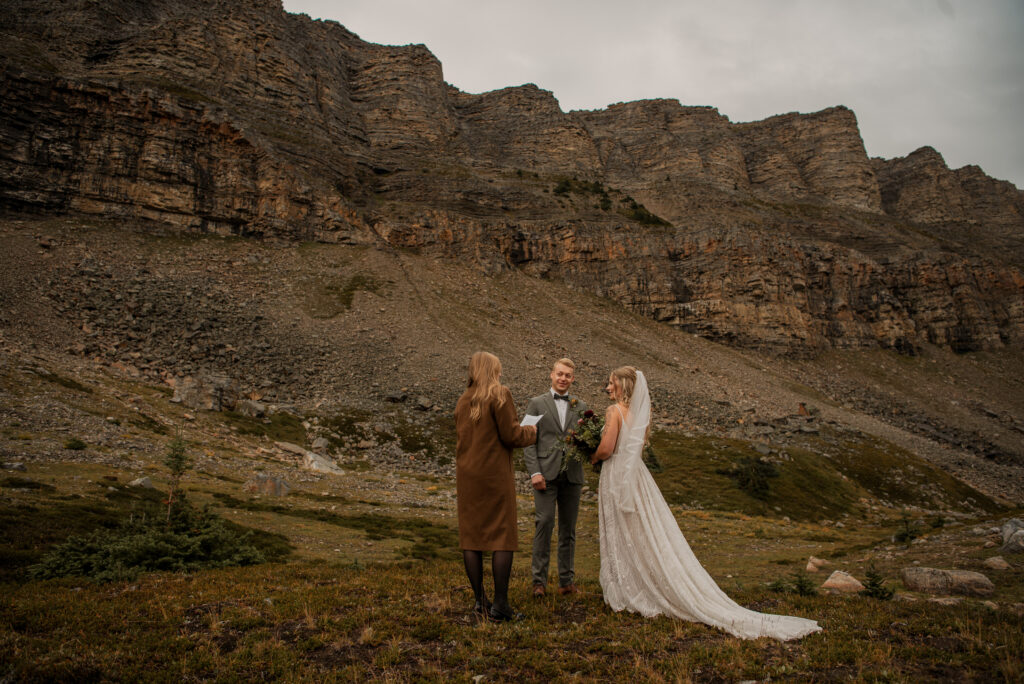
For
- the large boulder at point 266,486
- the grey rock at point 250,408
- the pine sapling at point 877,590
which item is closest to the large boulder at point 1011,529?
the pine sapling at point 877,590

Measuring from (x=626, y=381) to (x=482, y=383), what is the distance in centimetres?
215

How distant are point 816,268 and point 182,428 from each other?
85.2 m

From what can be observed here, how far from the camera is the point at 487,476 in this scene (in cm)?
638

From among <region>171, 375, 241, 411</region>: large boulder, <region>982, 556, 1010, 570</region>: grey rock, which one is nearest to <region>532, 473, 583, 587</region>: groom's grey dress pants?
<region>982, 556, 1010, 570</region>: grey rock

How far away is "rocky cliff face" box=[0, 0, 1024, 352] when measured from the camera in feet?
178

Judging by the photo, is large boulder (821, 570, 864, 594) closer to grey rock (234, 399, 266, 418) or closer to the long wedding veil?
the long wedding veil

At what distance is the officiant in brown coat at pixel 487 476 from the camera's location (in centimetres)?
622

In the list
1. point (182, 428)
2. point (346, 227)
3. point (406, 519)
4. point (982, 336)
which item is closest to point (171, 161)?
point (346, 227)

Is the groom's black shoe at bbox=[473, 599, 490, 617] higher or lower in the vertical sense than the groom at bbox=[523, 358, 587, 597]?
lower

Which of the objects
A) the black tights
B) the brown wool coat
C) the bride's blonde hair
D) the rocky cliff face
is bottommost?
the black tights

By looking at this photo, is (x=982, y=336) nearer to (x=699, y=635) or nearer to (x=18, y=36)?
(x=699, y=635)

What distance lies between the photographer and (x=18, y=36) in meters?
62.0

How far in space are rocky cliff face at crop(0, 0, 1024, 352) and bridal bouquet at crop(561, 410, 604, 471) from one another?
59.6 m

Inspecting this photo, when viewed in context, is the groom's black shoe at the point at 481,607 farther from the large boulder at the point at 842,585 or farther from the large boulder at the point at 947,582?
the large boulder at the point at 947,582
